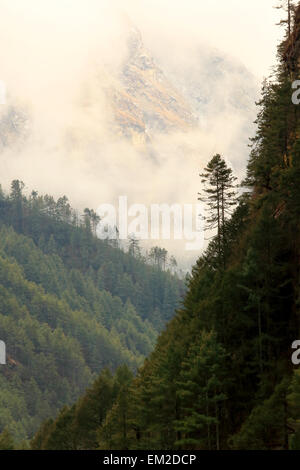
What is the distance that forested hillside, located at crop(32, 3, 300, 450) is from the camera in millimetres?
42750

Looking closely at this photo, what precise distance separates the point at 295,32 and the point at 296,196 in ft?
88.5

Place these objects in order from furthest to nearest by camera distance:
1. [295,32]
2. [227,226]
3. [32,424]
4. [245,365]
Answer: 1. [32,424]
2. [295,32]
3. [227,226]
4. [245,365]

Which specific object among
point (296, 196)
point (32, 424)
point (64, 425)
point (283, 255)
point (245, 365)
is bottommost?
point (32, 424)

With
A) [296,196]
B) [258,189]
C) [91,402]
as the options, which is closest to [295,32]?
[258,189]

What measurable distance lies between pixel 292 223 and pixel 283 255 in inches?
85.7

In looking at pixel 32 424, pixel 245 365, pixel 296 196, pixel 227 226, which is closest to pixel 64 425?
pixel 227 226

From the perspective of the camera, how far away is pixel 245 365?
46781mm

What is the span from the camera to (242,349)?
4619 centimetres

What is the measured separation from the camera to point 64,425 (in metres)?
74.3

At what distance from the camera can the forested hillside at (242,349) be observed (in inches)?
1683
